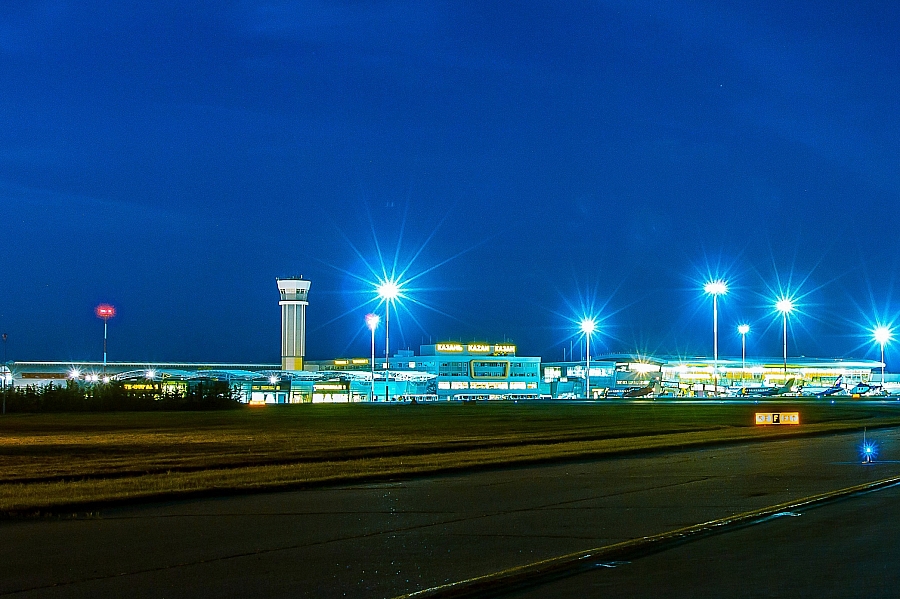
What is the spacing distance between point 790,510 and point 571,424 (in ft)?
109

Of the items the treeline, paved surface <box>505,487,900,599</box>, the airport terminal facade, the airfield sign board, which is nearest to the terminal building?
the airport terminal facade

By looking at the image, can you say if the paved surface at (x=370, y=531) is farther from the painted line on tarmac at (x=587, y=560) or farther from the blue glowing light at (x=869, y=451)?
the blue glowing light at (x=869, y=451)

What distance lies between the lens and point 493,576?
12.2m

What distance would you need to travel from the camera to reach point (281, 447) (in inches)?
1355

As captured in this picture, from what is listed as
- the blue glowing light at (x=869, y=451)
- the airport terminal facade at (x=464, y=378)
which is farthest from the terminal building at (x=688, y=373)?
the blue glowing light at (x=869, y=451)

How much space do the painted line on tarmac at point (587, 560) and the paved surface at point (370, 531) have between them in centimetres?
35

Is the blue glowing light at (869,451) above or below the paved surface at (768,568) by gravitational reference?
Answer: below

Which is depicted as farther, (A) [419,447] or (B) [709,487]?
(A) [419,447]

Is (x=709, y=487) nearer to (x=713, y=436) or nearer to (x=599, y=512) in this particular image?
(x=599, y=512)

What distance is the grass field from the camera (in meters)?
22.7

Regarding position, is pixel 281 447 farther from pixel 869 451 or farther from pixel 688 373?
pixel 688 373

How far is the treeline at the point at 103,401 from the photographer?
245 feet

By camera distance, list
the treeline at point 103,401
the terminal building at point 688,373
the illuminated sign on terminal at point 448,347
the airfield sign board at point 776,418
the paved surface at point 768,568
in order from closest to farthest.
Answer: the paved surface at point 768,568
the airfield sign board at point 776,418
the treeline at point 103,401
the illuminated sign on terminal at point 448,347
the terminal building at point 688,373

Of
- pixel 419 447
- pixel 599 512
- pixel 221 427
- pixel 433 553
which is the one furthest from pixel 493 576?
pixel 221 427
